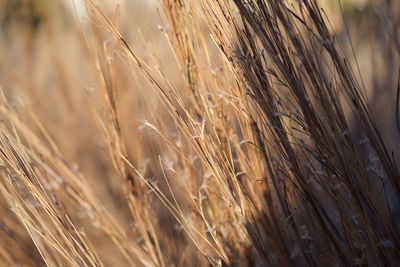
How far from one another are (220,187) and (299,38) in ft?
1.12

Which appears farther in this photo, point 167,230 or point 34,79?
point 34,79

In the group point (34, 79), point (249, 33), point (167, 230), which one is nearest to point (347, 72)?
point (249, 33)

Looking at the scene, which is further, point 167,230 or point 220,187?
point 167,230

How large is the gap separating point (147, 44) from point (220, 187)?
357mm

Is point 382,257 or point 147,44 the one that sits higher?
point 147,44

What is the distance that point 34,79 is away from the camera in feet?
13.1

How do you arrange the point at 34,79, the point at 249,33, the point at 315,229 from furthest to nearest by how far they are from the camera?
the point at 34,79 → the point at 315,229 → the point at 249,33

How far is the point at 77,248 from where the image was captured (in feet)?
4.91

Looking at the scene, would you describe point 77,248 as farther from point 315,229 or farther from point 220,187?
point 315,229

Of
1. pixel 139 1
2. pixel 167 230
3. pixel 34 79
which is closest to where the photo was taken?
pixel 167 230

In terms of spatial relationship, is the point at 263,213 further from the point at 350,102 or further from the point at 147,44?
the point at 147,44

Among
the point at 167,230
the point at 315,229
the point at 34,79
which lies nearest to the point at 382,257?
Answer: the point at 315,229

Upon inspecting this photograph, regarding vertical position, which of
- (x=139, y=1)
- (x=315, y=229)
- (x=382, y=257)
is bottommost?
(x=382, y=257)

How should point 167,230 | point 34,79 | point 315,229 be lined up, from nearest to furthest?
1. point 315,229
2. point 167,230
3. point 34,79
